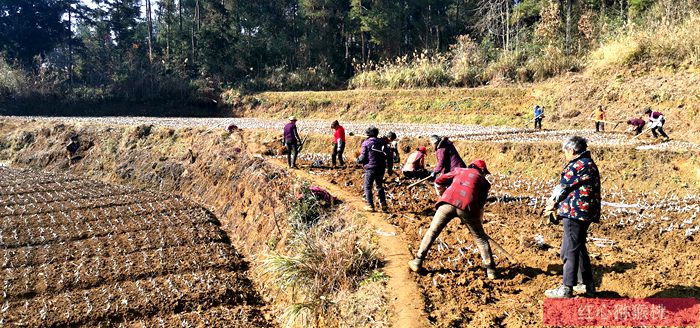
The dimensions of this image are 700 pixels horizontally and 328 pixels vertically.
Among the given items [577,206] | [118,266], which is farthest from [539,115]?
[118,266]

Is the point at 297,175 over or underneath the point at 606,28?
underneath

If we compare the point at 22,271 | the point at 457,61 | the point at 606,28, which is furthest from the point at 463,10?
the point at 22,271

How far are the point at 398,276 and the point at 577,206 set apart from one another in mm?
2307

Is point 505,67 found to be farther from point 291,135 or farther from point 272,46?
point 272,46

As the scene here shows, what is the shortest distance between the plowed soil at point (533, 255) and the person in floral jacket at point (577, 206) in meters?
0.48

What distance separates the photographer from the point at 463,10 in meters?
36.6

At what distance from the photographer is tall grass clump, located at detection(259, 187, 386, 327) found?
5.71 meters

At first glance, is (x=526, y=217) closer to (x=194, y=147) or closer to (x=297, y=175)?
(x=297, y=175)

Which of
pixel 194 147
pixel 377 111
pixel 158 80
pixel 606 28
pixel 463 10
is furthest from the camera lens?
pixel 463 10

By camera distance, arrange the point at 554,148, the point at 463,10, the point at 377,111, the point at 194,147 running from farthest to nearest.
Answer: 1. the point at 463,10
2. the point at 377,111
3. the point at 194,147
4. the point at 554,148

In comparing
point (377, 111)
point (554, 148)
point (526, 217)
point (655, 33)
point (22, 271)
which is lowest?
point (22, 271)

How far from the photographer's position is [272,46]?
115 ft

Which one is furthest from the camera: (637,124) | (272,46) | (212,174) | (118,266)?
(272,46)

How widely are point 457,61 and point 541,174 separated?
1526cm
